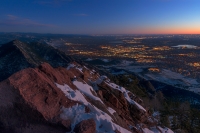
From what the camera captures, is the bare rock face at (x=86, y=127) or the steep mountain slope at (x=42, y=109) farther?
the steep mountain slope at (x=42, y=109)

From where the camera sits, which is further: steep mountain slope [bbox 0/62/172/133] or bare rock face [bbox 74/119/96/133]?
steep mountain slope [bbox 0/62/172/133]

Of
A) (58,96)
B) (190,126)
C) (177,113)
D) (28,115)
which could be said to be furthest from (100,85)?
(177,113)

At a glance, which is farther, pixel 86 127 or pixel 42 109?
pixel 42 109

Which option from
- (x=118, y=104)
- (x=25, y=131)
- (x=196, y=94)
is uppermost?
(x=25, y=131)

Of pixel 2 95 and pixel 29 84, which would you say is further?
pixel 29 84

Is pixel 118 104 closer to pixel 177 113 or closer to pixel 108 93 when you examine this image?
pixel 108 93

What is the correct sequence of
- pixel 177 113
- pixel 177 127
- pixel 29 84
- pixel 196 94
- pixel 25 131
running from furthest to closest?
1. pixel 196 94
2. pixel 177 113
3. pixel 177 127
4. pixel 29 84
5. pixel 25 131

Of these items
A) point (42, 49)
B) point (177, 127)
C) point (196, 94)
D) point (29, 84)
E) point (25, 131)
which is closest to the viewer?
point (25, 131)

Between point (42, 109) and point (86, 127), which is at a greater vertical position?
point (42, 109)
